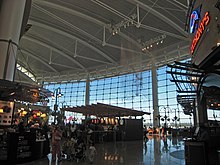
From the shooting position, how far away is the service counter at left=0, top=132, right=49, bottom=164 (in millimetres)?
6836

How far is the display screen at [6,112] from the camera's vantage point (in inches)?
322

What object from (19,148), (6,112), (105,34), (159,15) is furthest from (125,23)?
(19,148)

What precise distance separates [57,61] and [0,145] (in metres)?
28.8

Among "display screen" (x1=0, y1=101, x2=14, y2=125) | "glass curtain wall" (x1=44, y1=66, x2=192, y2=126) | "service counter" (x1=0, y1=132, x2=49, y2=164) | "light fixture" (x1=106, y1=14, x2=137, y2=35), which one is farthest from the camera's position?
"glass curtain wall" (x1=44, y1=66, x2=192, y2=126)

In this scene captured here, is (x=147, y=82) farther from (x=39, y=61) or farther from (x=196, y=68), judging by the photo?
(x=196, y=68)

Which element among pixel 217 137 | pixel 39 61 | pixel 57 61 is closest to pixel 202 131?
pixel 217 137

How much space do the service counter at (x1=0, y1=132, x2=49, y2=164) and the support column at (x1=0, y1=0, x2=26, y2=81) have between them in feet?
8.85

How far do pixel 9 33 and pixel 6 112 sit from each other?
3539 millimetres

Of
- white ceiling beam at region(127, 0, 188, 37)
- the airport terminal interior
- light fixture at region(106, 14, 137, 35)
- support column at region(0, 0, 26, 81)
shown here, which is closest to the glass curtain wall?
the airport terminal interior

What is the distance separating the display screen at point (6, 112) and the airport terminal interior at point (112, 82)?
4 cm

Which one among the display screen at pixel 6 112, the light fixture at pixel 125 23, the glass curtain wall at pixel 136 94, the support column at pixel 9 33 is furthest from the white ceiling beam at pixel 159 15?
the display screen at pixel 6 112

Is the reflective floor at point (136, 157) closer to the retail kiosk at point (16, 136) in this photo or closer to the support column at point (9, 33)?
the retail kiosk at point (16, 136)

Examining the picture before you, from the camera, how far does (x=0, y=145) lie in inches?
265

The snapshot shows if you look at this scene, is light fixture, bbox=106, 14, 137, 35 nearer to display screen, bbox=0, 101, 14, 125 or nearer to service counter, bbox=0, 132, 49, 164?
display screen, bbox=0, 101, 14, 125
